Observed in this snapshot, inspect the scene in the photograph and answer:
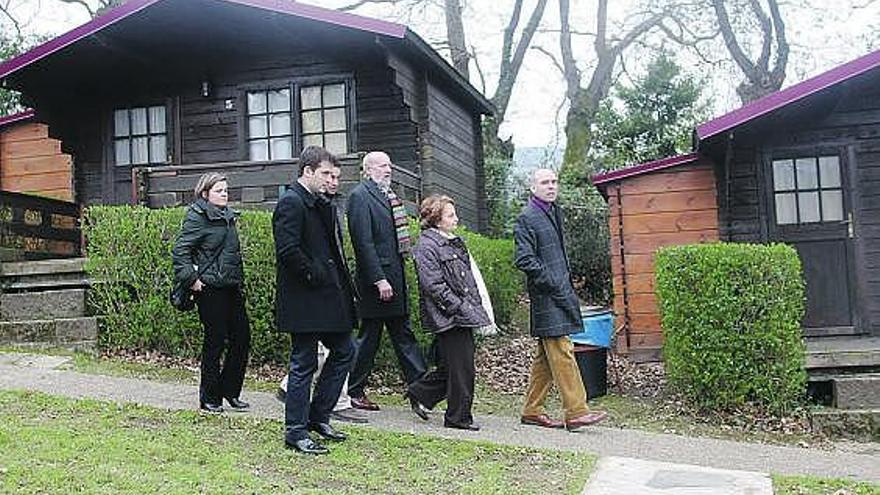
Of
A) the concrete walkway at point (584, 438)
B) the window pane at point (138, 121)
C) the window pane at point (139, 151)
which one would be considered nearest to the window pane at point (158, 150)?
the window pane at point (139, 151)

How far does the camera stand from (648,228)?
39.2 ft

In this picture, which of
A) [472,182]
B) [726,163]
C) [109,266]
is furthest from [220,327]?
[472,182]

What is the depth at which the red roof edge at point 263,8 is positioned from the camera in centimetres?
1213

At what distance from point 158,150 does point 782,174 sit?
890 cm

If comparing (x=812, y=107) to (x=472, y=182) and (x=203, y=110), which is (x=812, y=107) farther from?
(x=203, y=110)

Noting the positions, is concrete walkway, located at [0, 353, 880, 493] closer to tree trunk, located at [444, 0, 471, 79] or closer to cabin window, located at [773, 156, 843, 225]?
cabin window, located at [773, 156, 843, 225]

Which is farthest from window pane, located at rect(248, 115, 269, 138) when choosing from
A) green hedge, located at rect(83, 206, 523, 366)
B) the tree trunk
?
the tree trunk

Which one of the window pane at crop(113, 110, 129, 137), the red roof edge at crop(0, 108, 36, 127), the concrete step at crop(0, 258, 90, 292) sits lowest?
the concrete step at crop(0, 258, 90, 292)

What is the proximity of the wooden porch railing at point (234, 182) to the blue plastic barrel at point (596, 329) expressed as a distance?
337cm

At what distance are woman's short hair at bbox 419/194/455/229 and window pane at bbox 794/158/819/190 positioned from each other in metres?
5.59

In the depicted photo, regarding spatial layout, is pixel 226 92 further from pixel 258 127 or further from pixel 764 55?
pixel 764 55

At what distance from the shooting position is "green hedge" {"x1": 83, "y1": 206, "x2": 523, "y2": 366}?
31.7 feet

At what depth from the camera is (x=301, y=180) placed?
20.6 ft

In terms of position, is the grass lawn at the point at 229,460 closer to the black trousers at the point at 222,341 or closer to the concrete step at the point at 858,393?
the black trousers at the point at 222,341
